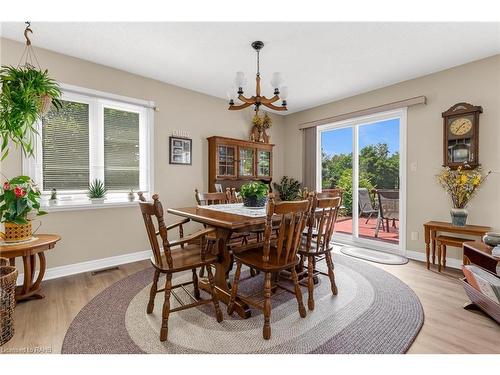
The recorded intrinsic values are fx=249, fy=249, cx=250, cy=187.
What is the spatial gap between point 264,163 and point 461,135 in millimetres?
2853

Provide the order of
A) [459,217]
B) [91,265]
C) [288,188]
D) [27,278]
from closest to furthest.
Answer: [27,278], [459,217], [91,265], [288,188]

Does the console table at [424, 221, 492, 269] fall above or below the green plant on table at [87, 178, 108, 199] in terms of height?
below

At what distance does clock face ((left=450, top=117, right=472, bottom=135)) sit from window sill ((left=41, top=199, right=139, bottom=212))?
4181 mm

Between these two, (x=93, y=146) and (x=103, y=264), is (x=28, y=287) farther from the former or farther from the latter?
(x=93, y=146)

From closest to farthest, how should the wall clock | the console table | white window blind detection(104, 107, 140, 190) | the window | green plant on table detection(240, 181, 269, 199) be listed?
green plant on table detection(240, 181, 269, 199)
the console table
the window
the wall clock
white window blind detection(104, 107, 140, 190)

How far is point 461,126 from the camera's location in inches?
119

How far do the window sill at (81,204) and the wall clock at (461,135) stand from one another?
162 inches

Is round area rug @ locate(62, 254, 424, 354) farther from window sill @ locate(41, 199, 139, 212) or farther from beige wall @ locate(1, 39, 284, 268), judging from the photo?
window sill @ locate(41, 199, 139, 212)

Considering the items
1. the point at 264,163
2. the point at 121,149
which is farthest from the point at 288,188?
the point at 121,149

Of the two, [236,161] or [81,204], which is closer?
[81,204]

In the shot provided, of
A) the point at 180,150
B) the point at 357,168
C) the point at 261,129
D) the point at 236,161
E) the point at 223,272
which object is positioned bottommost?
the point at 223,272

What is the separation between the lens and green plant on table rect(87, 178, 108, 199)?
9.95ft

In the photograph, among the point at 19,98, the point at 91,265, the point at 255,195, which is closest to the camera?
the point at 19,98

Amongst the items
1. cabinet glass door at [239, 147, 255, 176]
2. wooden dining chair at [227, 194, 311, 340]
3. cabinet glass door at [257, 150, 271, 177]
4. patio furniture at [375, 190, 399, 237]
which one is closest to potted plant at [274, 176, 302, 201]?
cabinet glass door at [257, 150, 271, 177]
